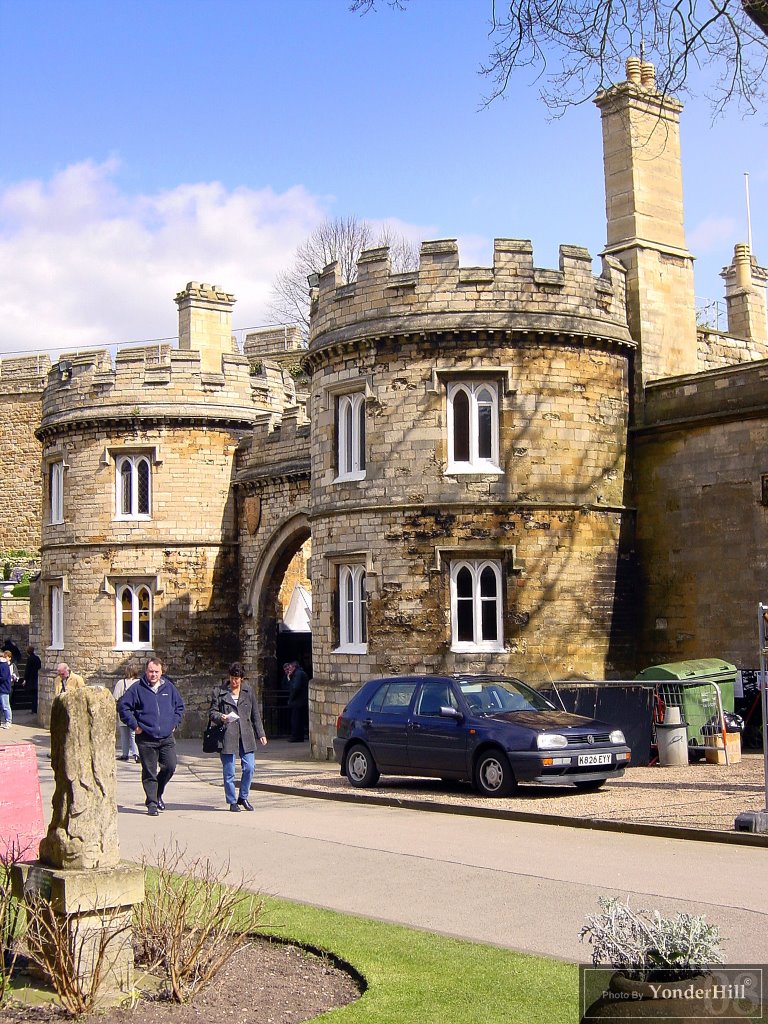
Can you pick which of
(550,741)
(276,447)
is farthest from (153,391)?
(550,741)


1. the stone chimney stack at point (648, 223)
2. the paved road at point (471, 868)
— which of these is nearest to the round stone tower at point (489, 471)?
the stone chimney stack at point (648, 223)

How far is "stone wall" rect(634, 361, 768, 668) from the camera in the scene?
18.1m

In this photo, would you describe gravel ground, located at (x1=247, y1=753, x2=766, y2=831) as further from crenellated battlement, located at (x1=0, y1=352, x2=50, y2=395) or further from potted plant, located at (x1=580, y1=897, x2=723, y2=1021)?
crenellated battlement, located at (x1=0, y1=352, x2=50, y2=395)

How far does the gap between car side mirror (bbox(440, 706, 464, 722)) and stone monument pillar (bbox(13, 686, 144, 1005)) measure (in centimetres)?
814

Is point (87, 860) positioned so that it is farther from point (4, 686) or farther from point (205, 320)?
point (205, 320)

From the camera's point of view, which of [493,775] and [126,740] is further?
[126,740]

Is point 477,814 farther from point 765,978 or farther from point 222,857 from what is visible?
point 765,978

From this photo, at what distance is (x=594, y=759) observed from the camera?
13.8m

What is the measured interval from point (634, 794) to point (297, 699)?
11428mm

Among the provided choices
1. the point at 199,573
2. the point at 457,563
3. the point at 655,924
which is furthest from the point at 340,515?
the point at 655,924

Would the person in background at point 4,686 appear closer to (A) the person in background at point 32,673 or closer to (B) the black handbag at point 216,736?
(A) the person in background at point 32,673

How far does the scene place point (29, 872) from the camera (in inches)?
254

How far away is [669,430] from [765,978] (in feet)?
47.2

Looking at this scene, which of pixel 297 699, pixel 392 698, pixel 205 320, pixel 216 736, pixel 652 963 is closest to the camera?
pixel 652 963
